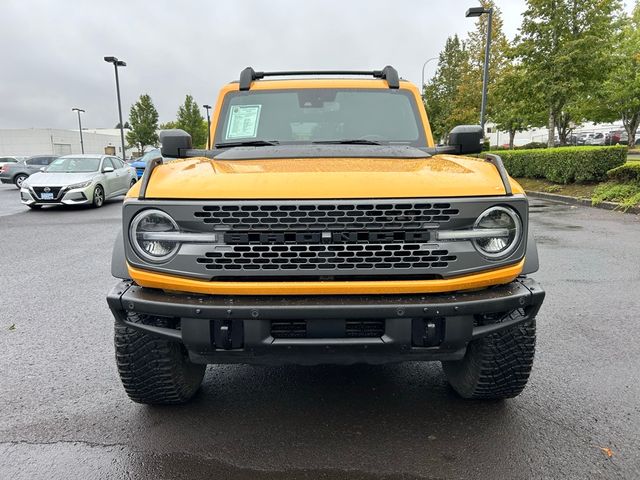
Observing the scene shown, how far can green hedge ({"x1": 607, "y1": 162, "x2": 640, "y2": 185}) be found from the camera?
1206 cm

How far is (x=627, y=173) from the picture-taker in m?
12.5

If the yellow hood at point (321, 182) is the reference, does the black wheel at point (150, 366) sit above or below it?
below

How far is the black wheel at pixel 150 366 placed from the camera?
2.49 m

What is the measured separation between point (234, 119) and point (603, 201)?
11.2m

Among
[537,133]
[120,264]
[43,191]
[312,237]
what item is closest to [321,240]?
[312,237]

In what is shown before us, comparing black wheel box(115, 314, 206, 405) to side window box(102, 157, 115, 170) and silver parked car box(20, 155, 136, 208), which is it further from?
side window box(102, 157, 115, 170)

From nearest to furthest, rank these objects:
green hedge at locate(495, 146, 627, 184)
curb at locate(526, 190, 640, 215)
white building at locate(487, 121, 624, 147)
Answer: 1. curb at locate(526, 190, 640, 215)
2. green hedge at locate(495, 146, 627, 184)
3. white building at locate(487, 121, 624, 147)

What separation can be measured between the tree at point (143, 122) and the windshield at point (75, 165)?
47.0 m

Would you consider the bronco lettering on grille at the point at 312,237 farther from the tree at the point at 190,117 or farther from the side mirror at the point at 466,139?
the tree at the point at 190,117

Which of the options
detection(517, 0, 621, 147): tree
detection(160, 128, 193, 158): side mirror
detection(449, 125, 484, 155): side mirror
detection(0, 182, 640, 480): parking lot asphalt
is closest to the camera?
detection(0, 182, 640, 480): parking lot asphalt

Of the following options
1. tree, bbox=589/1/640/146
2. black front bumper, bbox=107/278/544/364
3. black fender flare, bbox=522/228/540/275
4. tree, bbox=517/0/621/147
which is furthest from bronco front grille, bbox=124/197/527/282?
tree, bbox=589/1/640/146

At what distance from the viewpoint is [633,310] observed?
444 cm

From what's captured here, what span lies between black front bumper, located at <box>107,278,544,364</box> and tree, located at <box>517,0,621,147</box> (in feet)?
64.8

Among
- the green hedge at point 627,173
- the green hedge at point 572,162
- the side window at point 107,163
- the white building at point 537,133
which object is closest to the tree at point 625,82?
the green hedge at point 572,162
